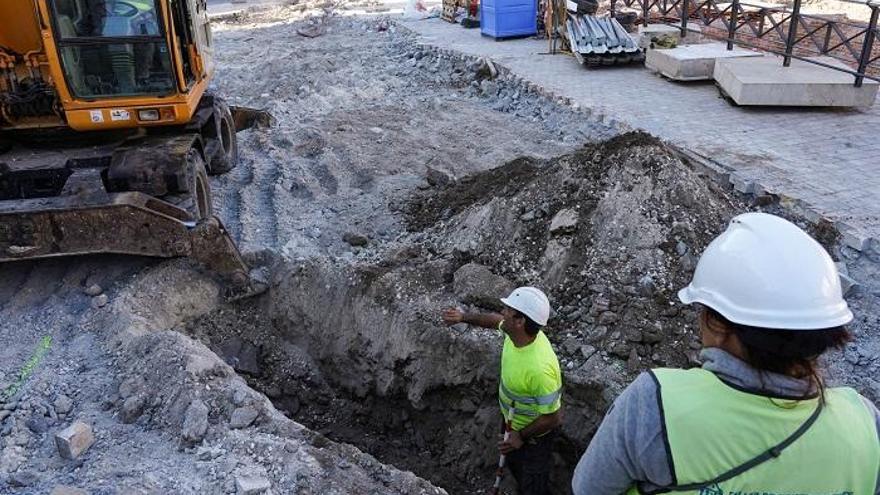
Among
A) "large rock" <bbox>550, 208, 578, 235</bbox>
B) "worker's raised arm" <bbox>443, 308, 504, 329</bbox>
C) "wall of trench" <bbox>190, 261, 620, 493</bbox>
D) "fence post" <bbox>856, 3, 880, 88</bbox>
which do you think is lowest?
"wall of trench" <bbox>190, 261, 620, 493</bbox>

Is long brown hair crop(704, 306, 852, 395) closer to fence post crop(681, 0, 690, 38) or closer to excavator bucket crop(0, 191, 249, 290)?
excavator bucket crop(0, 191, 249, 290)

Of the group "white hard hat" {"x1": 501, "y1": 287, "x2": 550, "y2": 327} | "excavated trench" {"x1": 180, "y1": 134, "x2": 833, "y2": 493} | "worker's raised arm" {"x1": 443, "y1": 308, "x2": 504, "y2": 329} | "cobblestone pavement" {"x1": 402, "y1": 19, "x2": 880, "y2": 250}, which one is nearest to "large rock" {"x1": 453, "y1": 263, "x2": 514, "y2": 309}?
"excavated trench" {"x1": 180, "y1": 134, "x2": 833, "y2": 493}

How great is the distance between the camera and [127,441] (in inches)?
164

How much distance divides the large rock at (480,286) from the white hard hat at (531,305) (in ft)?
5.02

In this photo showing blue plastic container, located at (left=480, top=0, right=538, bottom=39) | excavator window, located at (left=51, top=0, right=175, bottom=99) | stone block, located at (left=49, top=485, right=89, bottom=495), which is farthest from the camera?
blue plastic container, located at (left=480, top=0, right=538, bottom=39)

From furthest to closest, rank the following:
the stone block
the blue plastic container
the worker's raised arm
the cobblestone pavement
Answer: the blue plastic container, the cobblestone pavement, the worker's raised arm, the stone block

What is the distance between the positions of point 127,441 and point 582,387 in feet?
9.97

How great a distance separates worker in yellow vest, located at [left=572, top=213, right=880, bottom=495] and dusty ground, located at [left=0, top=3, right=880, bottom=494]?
250cm

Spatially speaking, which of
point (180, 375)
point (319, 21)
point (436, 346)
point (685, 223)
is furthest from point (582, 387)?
point (319, 21)

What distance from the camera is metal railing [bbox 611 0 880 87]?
927 centimetres

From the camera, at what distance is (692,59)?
36.0ft

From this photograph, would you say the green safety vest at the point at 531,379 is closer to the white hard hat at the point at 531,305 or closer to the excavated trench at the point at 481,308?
the white hard hat at the point at 531,305

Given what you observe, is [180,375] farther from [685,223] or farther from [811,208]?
[811,208]

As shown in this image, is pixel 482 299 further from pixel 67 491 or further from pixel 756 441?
pixel 756 441
